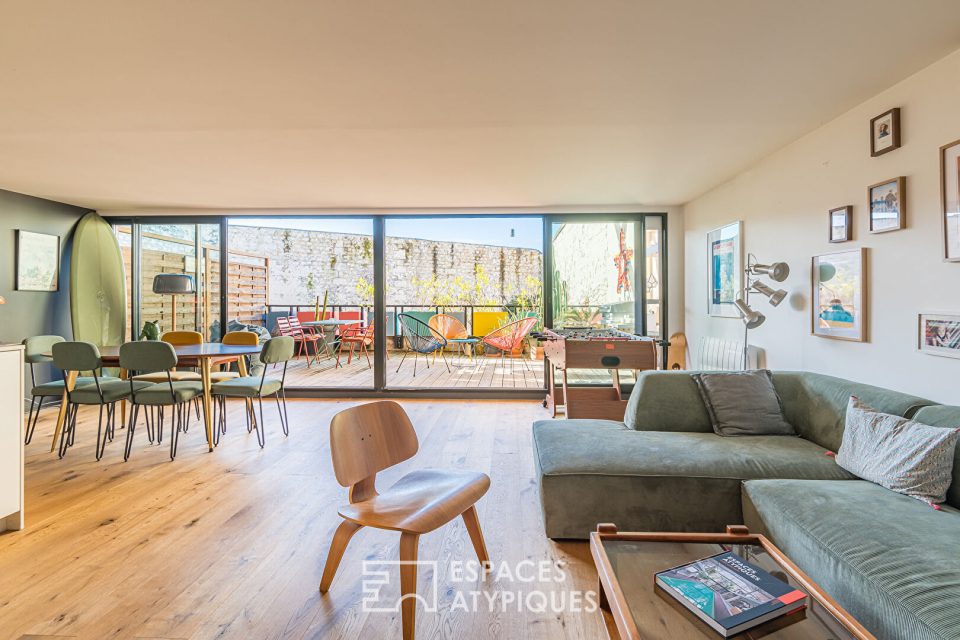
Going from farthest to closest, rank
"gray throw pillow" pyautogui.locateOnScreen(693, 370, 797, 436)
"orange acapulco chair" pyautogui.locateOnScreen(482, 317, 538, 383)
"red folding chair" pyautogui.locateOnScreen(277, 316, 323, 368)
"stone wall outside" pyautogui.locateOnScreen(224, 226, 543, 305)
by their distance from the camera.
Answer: "stone wall outside" pyautogui.locateOnScreen(224, 226, 543, 305) → "red folding chair" pyautogui.locateOnScreen(277, 316, 323, 368) → "orange acapulco chair" pyautogui.locateOnScreen(482, 317, 538, 383) → "gray throw pillow" pyautogui.locateOnScreen(693, 370, 797, 436)

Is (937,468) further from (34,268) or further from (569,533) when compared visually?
(34,268)

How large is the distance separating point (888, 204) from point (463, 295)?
6.60 metres

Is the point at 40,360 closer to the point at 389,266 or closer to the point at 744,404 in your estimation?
the point at 744,404

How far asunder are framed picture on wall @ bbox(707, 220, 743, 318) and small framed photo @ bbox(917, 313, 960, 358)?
1.63m

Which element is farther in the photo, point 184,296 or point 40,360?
point 184,296

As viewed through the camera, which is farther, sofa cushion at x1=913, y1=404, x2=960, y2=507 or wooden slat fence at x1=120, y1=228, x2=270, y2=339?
wooden slat fence at x1=120, y1=228, x2=270, y2=339

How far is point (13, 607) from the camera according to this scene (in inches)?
67.2

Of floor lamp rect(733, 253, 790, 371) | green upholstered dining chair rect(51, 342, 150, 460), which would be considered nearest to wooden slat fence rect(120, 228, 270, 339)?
green upholstered dining chair rect(51, 342, 150, 460)

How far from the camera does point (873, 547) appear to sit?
1399 mm

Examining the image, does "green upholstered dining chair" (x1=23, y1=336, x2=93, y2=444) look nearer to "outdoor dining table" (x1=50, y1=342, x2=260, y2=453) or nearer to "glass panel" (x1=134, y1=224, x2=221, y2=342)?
"outdoor dining table" (x1=50, y1=342, x2=260, y2=453)

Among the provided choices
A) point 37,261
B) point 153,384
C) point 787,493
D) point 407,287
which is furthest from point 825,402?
point 407,287

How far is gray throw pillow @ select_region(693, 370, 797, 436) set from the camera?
255cm

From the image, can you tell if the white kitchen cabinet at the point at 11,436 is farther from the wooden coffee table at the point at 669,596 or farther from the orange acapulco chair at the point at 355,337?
the orange acapulco chair at the point at 355,337

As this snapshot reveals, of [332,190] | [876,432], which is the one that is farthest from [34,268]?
[876,432]
